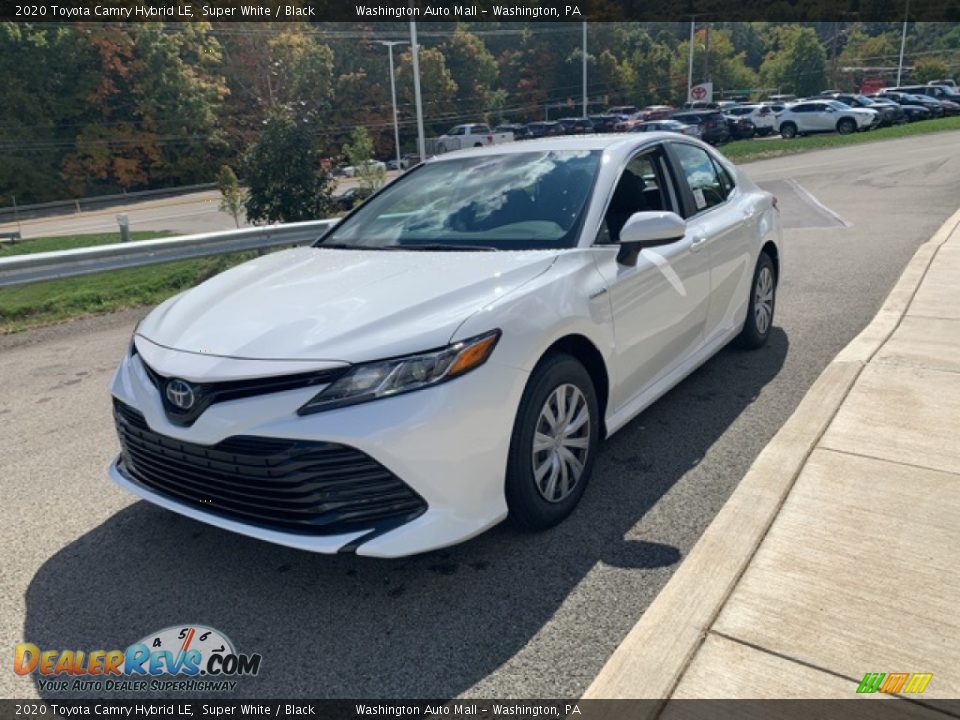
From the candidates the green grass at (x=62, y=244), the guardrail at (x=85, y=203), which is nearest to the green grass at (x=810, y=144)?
the green grass at (x=62, y=244)

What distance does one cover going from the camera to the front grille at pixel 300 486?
9.03 feet

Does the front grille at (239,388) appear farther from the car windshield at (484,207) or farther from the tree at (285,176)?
the tree at (285,176)

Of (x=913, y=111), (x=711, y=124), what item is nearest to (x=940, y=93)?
(x=913, y=111)

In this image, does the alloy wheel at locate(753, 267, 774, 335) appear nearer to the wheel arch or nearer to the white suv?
the wheel arch

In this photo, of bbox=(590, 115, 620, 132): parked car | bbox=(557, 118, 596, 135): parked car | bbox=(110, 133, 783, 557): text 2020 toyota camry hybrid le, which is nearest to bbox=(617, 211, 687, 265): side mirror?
bbox=(110, 133, 783, 557): text 2020 toyota camry hybrid le

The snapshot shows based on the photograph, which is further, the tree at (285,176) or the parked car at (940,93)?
the parked car at (940,93)

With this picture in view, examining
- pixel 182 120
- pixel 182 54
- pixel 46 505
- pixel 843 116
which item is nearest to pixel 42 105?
pixel 182 120

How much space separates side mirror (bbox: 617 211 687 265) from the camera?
369 centimetres

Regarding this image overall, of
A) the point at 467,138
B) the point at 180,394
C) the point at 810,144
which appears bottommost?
the point at 467,138

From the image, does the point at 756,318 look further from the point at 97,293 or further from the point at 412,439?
the point at 97,293

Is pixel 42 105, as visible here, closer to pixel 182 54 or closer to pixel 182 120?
pixel 182 120

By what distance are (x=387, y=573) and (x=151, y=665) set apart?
0.92m

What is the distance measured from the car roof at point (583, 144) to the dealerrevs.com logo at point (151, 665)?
3098 millimetres

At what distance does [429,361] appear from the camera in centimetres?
283
